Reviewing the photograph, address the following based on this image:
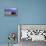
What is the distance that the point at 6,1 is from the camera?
3783 millimetres

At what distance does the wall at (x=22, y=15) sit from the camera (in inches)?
149

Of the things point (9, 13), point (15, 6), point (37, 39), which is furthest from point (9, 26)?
point (37, 39)

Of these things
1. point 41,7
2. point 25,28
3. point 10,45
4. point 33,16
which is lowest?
point 10,45

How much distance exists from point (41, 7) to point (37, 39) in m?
1.01

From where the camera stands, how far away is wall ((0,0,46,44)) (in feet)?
12.4

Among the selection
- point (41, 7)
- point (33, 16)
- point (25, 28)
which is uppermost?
point (41, 7)

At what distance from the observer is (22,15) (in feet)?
12.5

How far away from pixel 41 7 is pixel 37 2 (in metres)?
0.20

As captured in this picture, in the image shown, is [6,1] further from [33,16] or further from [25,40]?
[25,40]

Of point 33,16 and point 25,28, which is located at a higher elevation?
point 33,16

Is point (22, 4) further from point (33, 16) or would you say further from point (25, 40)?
point (25, 40)

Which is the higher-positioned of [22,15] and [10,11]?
[10,11]

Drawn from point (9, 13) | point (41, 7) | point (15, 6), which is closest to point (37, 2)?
point (41, 7)

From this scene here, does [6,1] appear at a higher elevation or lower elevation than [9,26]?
higher
